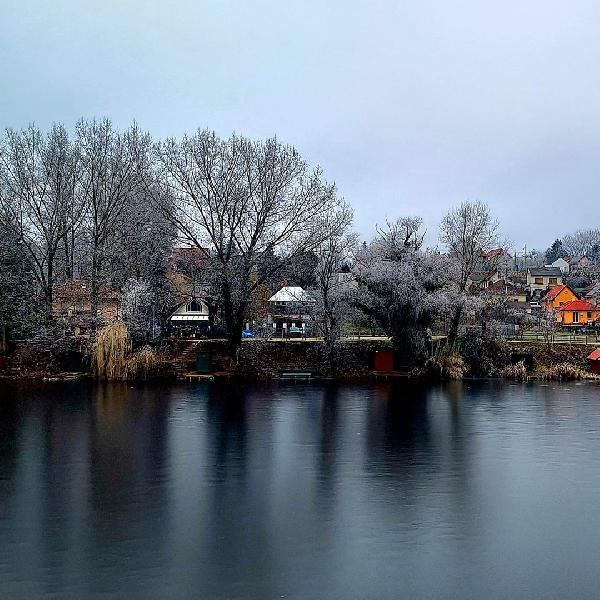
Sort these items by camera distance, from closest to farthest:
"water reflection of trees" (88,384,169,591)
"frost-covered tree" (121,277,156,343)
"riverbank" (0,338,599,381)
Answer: "water reflection of trees" (88,384,169,591) → "riverbank" (0,338,599,381) → "frost-covered tree" (121,277,156,343)

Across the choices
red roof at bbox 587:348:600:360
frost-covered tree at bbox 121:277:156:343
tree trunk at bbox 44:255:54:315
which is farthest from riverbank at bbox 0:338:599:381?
tree trunk at bbox 44:255:54:315

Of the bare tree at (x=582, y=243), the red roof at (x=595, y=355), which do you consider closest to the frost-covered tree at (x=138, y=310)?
the red roof at (x=595, y=355)

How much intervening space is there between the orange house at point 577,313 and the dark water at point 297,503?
4635 centimetres

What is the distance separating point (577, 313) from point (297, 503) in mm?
68030

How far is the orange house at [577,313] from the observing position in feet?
252

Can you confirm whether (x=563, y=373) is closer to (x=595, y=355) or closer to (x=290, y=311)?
(x=595, y=355)

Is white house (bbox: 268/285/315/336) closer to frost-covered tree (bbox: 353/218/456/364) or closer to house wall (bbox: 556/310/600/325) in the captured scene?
frost-covered tree (bbox: 353/218/456/364)

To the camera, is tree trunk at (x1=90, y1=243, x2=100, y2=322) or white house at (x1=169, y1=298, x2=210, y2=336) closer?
tree trunk at (x1=90, y1=243, x2=100, y2=322)

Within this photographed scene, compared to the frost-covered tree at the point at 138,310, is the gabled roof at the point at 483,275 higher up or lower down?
higher up

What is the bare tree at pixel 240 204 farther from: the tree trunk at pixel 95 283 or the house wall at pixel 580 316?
the house wall at pixel 580 316

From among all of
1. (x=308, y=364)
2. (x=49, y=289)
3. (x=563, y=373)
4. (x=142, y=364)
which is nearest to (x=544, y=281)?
(x=563, y=373)

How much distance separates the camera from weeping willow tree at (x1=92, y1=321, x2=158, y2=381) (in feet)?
147

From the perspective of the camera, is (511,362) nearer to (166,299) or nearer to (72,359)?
(166,299)

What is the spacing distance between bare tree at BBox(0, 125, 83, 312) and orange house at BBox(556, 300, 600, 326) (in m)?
53.3
